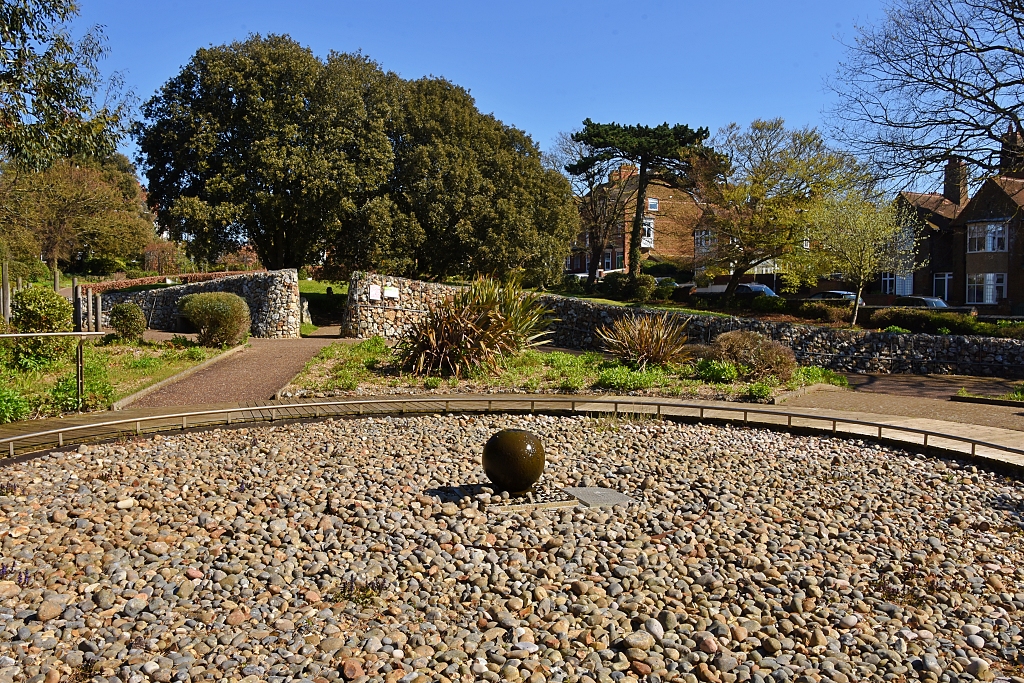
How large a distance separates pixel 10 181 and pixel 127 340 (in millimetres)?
10858

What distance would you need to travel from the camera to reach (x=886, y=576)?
4.95 m

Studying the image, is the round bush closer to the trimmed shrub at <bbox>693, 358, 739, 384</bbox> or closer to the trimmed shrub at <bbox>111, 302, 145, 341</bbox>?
the trimmed shrub at <bbox>693, 358, 739, 384</bbox>

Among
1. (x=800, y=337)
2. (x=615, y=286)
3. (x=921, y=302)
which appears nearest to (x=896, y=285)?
(x=921, y=302)

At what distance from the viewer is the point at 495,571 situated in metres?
4.95

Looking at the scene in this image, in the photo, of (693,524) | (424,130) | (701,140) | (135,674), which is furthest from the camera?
(701,140)

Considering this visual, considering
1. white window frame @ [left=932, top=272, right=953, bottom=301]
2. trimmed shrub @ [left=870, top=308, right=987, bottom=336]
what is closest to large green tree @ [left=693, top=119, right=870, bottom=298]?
trimmed shrub @ [left=870, top=308, right=987, bottom=336]

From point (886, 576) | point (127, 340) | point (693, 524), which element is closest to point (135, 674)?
point (693, 524)

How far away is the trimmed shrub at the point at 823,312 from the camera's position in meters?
27.1

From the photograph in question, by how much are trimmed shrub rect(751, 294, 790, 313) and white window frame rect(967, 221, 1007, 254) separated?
14.3 meters

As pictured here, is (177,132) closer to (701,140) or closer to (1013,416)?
(701,140)

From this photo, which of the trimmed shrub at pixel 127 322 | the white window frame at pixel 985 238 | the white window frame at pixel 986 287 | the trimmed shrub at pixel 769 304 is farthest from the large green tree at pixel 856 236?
the trimmed shrub at pixel 127 322

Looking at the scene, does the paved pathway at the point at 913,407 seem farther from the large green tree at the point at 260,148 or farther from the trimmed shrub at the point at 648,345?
the large green tree at the point at 260,148

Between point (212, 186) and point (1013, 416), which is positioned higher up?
point (212, 186)

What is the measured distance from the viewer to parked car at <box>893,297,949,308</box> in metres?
32.5
